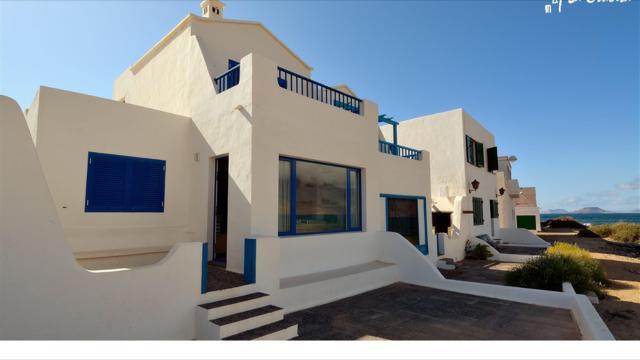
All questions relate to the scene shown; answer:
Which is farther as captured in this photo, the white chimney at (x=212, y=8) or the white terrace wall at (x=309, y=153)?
the white chimney at (x=212, y=8)

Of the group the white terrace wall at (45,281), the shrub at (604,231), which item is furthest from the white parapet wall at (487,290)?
the shrub at (604,231)

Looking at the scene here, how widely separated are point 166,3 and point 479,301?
9.39 m

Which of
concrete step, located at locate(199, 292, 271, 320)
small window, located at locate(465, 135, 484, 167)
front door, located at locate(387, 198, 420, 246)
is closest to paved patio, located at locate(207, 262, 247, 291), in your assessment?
concrete step, located at locate(199, 292, 271, 320)

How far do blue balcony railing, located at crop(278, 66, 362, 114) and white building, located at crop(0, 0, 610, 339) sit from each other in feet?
0.18

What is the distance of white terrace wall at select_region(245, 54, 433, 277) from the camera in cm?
629

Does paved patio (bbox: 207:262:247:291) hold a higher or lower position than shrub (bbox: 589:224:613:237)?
higher

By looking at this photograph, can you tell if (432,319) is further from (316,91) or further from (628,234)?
(628,234)

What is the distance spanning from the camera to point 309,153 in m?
7.25

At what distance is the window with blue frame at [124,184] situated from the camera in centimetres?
631

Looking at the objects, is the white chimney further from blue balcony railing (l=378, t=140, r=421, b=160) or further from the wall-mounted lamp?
the wall-mounted lamp

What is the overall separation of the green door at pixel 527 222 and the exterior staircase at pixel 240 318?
109ft

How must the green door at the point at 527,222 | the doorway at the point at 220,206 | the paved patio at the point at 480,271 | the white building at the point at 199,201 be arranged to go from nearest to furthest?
the white building at the point at 199,201, the doorway at the point at 220,206, the paved patio at the point at 480,271, the green door at the point at 527,222

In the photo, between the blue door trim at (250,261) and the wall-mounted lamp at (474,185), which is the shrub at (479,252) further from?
the blue door trim at (250,261)

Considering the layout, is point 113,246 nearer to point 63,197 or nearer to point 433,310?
point 63,197
